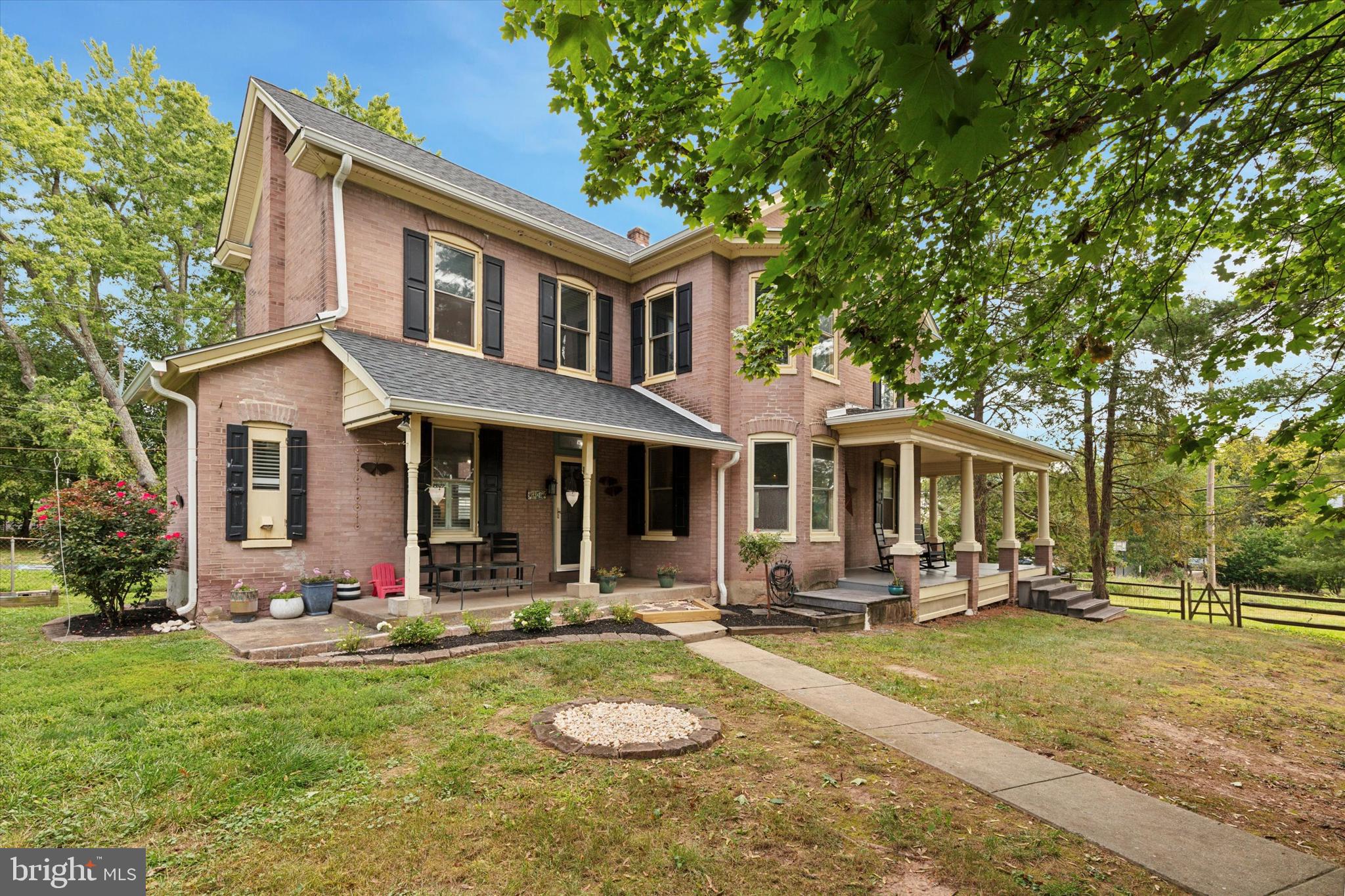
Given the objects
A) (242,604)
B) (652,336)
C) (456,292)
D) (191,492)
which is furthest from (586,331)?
(242,604)

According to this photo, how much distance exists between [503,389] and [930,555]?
34.0 feet

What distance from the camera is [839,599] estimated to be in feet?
34.9

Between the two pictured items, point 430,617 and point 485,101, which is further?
point 485,101

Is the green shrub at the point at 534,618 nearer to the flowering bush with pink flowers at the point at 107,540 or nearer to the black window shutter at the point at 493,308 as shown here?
the flowering bush with pink flowers at the point at 107,540

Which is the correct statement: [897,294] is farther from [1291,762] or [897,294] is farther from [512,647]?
[512,647]

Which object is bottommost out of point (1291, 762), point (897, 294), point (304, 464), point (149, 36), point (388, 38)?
point (1291, 762)

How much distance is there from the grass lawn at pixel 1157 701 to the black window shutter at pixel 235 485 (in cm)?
768

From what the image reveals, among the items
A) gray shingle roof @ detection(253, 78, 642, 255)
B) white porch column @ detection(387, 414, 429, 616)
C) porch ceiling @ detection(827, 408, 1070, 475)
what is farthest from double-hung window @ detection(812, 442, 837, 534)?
white porch column @ detection(387, 414, 429, 616)

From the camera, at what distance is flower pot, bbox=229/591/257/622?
8.24 m

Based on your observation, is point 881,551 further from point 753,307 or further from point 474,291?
point 474,291

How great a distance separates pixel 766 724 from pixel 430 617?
462cm

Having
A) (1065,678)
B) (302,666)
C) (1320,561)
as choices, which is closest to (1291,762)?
(1065,678)

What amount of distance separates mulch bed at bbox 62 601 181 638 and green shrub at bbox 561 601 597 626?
17.3ft

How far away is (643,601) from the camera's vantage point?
10453 millimetres
